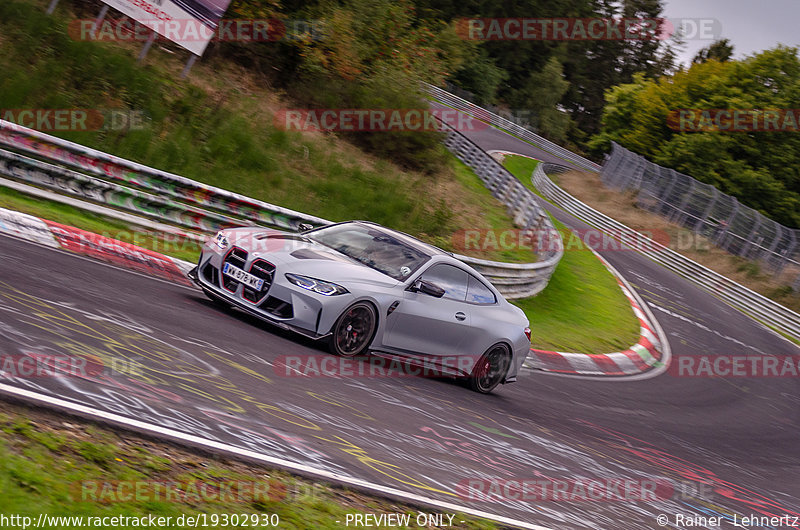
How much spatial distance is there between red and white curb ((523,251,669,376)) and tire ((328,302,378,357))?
5.18m

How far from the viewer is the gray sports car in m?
8.27

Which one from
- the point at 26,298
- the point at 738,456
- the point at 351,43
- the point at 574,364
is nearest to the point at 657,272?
the point at 351,43

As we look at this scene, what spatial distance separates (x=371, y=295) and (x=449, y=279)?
1575 mm

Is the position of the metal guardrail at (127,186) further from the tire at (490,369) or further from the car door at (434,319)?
the tire at (490,369)

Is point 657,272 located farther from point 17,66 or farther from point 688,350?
point 17,66

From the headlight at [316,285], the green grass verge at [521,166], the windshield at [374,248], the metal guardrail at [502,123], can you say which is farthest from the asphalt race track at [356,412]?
the metal guardrail at [502,123]

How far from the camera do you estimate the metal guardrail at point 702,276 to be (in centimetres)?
2866

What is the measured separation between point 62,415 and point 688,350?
17.1 m

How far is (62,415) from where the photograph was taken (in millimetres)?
4484

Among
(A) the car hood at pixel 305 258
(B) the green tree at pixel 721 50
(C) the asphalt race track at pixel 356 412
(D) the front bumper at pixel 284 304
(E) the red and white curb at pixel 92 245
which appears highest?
(B) the green tree at pixel 721 50

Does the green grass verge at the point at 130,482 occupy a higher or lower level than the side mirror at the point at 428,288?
lower

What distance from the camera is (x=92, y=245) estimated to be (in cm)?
997

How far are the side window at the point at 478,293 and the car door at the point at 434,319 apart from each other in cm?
9

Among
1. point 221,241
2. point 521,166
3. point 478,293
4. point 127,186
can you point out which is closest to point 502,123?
point 521,166
